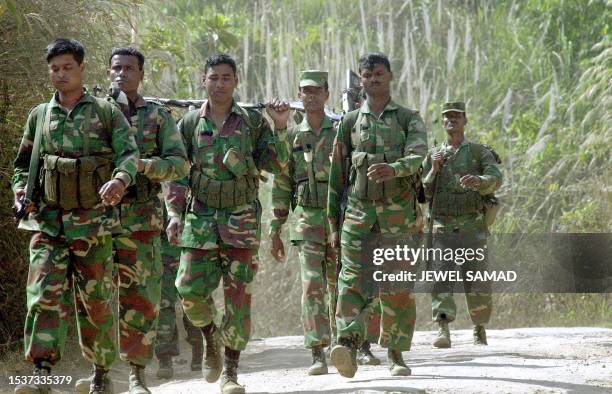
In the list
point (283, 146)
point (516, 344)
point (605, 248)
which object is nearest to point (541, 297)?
point (605, 248)

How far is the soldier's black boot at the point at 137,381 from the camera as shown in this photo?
26.0ft

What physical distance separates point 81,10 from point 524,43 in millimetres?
11920

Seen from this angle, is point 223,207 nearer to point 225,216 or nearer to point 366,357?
point 225,216

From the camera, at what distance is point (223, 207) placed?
821cm

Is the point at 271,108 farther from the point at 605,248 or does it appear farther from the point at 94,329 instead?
the point at 605,248

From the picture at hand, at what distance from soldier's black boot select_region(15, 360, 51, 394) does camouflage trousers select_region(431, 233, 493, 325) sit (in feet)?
15.8

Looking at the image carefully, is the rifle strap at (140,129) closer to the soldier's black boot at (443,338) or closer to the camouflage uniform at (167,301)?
the camouflage uniform at (167,301)

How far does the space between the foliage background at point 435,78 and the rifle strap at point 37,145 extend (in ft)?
2.58

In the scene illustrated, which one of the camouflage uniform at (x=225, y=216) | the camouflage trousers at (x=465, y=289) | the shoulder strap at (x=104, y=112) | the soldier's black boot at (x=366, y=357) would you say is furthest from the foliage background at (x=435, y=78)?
the soldier's black boot at (x=366, y=357)

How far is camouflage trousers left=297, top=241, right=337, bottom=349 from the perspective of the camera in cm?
933

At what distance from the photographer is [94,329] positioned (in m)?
7.51

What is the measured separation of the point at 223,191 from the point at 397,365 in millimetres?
1699

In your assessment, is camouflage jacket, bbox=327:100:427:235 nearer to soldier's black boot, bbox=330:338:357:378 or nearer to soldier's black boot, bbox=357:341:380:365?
soldier's black boot, bbox=330:338:357:378

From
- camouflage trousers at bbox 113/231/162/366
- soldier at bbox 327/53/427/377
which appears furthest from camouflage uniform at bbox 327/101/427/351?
camouflage trousers at bbox 113/231/162/366
